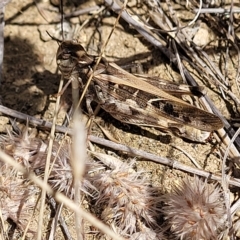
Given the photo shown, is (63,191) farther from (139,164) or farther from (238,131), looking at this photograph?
(238,131)

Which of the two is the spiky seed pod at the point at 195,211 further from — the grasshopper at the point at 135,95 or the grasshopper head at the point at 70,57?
the grasshopper head at the point at 70,57

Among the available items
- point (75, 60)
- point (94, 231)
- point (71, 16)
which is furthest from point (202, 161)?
point (71, 16)

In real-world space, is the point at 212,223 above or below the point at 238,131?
below

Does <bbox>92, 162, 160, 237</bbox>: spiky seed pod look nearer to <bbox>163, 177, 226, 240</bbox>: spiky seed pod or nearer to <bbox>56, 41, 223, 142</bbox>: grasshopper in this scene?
<bbox>163, 177, 226, 240</bbox>: spiky seed pod

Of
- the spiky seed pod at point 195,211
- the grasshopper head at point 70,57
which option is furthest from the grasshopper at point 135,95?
the spiky seed pod at point 195,211

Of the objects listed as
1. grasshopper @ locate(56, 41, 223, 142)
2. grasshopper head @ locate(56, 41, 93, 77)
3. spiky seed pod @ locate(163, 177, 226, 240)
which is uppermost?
grasshopper head @ locate(56, 41, 93, 77)

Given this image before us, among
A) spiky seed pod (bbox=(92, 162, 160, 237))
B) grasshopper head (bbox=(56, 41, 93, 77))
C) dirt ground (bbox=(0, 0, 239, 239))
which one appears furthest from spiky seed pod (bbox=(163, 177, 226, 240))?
grasshopper head (bbox=(56, 41, 93, 77))
